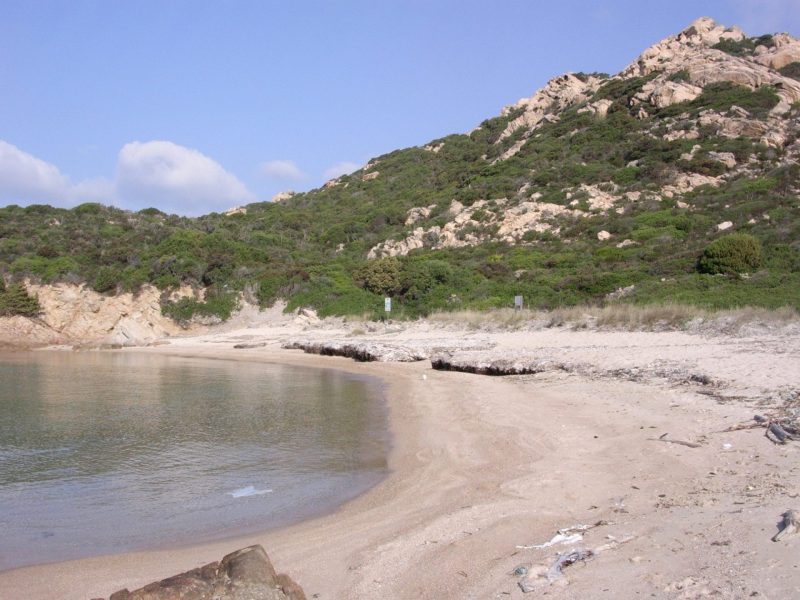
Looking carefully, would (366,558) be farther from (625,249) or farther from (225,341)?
(625,249)

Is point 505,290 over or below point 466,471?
over

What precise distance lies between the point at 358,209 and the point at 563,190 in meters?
25.3

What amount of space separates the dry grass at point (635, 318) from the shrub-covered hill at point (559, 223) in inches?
75.9

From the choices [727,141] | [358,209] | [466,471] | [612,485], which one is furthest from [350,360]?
[358,209]

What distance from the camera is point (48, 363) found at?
2561 cm

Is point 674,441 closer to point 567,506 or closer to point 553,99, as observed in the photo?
point 567,506

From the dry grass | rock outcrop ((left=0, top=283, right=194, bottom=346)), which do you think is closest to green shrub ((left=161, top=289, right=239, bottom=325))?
rock outcrop ((left=0, top=283, right=194, bottom=346))

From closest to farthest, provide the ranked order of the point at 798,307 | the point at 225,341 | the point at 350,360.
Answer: the point at 798,307 → the point at 350,360 → the point at 225,341

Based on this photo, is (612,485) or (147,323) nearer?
(612,485)

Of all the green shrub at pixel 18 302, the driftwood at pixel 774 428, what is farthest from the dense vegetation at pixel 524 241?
the driftwood at pixel 774 428

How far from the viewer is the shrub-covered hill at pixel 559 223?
31.1m

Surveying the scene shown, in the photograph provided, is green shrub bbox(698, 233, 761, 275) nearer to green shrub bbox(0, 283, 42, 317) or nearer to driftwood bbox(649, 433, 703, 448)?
driftwood bbox(649, 433, 703, 448)

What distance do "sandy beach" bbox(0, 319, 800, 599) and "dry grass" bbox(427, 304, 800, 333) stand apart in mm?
4776

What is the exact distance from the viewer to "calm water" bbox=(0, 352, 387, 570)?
6496 millimetres
